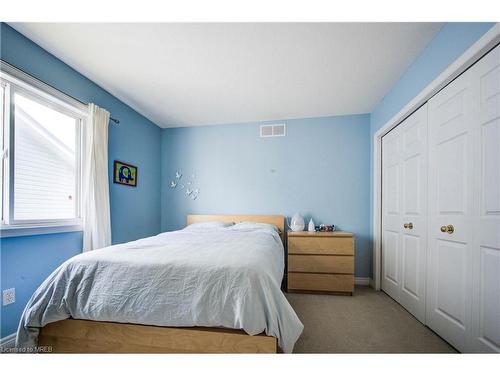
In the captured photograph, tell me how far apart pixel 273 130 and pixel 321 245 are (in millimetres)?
1744

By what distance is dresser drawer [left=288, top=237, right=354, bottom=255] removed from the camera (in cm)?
265

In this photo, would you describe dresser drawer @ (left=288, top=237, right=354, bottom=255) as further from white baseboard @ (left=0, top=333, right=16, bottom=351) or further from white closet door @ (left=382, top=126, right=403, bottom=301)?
white baseboard @ (left=0, top=333, right=16, bottom=351)

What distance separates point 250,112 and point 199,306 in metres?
2.52

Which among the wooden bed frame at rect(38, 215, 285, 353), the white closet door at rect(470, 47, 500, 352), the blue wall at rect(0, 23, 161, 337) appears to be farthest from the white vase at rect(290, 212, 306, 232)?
the blue wall at rect(0, 23, 161, 337)

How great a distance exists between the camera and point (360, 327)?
186 cm

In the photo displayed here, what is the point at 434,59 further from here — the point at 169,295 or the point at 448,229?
the point at 169,295

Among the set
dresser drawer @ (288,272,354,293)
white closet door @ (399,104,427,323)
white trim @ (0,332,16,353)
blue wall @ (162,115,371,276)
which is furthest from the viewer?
blue wall @ (162,115,371,276)

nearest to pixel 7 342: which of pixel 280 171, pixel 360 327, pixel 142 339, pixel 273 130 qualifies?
pixel 142 339

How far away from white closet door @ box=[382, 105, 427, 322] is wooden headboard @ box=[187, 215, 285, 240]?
4.11 feet

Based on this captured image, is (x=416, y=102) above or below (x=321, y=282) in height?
above

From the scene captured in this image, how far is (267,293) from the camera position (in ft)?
4.12

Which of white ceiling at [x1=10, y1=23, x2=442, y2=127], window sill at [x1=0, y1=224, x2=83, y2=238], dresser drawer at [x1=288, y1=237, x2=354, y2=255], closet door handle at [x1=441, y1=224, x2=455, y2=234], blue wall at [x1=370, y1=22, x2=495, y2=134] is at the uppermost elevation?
white ceiling at [x1=10, y1=23, x2=442, y2=127]
